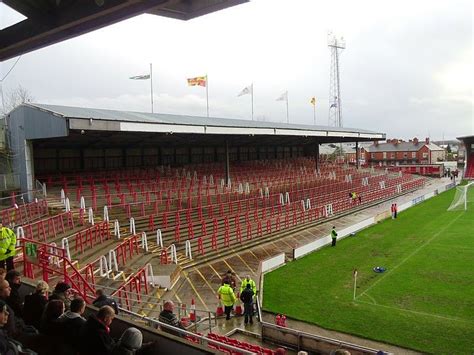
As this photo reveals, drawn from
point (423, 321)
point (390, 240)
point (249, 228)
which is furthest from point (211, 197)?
point (423, 321)

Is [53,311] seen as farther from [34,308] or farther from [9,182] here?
Answer: [9,182]

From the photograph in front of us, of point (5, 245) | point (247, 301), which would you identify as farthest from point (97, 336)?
point (247, 301)

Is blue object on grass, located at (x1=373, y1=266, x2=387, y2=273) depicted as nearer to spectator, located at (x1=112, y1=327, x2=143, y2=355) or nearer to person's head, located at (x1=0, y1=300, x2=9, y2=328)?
spectator, located at (x1=112, y1=327, x2=143, y2=355)

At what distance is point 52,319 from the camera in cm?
498

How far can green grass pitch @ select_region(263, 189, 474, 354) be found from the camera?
10938 millimetres

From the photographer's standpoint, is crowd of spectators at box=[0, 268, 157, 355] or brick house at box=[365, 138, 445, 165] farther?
brick house at box=[365, 138, 445, 165]

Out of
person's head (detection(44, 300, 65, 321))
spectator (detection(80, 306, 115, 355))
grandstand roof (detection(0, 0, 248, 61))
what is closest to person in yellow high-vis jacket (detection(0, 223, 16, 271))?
grandstand roof (detection(0, 0, 248, 61))

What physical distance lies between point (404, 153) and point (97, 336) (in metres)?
91.3

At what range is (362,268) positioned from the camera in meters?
16.9

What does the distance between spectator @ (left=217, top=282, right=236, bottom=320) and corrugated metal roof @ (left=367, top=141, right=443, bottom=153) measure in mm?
83249

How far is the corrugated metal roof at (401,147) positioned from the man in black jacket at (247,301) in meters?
Result: 83.1

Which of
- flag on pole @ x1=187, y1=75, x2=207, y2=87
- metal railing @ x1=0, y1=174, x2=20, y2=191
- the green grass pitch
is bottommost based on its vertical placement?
the green grass pitch

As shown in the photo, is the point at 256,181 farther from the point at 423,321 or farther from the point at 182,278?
the point at 423,321

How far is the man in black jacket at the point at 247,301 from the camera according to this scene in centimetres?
1163
